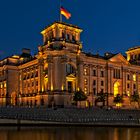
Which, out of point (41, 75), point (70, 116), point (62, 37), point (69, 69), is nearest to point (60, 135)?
point (70, 116)

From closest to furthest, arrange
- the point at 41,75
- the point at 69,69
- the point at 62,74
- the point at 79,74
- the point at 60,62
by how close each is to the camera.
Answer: the point at 62,74, the point at 60,62, the point at 69,69, the point at 79,74, the point at 41,75

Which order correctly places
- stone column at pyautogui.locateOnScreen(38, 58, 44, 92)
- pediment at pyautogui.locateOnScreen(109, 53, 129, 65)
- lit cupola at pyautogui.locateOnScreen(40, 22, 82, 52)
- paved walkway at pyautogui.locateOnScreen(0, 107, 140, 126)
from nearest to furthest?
1. paved walkway at pyautogui.locateOnScreen(0, 107, 140, 126)
2. lit cupola at pyautogui.locateOnScreen(40, 22, 82, 52)
3. stone column at pyautogui.locateOnScreen(38, 58, 44, 92)
4. pediment at pyautogui.locateOnScreen(109, 53, 129, 65)

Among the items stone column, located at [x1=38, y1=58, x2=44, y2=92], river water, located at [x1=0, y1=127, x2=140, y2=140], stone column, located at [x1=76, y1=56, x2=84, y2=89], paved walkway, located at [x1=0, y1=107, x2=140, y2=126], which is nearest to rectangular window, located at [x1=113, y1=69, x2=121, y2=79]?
stone column, located at [x1=76, y1=56, x2=84, y2=89]

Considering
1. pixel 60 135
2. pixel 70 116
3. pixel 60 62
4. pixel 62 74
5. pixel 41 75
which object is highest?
pixel 60 62

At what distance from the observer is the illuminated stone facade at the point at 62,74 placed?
10319cm

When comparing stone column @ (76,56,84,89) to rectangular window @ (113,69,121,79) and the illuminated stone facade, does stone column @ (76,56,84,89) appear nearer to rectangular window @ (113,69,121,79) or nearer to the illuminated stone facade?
the illuminated stone facade

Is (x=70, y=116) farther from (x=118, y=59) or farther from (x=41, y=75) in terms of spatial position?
(x=118, y=59)

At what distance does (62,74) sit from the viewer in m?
103

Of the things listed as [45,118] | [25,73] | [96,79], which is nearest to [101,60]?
[96,79]

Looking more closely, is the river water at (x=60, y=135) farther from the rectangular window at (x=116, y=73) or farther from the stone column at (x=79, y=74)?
the rectangular window at (x=116, y=73)

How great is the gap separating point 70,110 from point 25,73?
48.8 meters

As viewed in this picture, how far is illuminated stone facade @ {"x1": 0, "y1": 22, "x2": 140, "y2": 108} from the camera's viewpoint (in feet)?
339

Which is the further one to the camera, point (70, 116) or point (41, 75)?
point (41, 75)

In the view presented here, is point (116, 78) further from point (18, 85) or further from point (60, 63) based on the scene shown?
point (18, 85)
